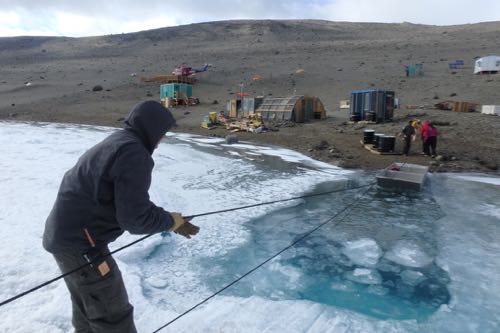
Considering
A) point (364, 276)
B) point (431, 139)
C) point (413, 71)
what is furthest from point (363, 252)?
point (413, 71)

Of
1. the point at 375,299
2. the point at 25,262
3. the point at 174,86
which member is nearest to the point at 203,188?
the point at 25,262

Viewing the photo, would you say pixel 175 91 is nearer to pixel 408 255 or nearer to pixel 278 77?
pixel 278 77

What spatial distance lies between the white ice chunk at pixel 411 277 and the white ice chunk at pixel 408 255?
212 mm

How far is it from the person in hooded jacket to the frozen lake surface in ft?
3.86

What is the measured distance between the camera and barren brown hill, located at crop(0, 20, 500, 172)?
A: 14.5 metres

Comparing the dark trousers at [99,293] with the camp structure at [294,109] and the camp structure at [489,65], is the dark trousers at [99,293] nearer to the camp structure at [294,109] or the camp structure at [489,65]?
the camp structure at [294,109]

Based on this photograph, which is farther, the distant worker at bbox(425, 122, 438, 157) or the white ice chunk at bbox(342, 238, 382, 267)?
the distant worker at bbox(425, 122, 438, 157)

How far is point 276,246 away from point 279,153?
8274mm

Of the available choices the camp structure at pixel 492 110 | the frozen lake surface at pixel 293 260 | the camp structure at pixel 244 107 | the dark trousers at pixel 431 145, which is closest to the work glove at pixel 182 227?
the frozen lake surface at pixel 293 260

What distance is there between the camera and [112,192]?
212 cm

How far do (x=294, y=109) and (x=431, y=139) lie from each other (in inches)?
348

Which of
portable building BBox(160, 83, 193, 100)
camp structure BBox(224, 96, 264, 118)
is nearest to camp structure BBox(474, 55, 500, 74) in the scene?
camp structure BBox(224, 96, 264, 118)

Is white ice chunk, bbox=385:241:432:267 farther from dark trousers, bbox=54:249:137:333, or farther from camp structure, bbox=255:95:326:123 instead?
camp structure, bbox=255:95:326:123

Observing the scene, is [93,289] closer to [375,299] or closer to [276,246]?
[375,299]
